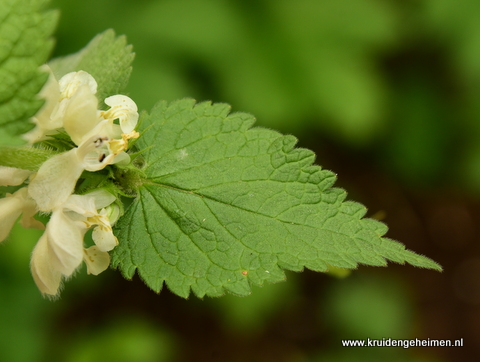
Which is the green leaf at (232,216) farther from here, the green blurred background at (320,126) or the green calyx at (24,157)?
the green blurred background at (320,126)

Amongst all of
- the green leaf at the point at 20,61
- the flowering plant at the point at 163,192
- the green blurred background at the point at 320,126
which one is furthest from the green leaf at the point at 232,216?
the green blurred background at the point at 320,126

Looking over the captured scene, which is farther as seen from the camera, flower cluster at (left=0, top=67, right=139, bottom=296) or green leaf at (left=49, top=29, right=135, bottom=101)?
green leaf at (left=49, top=29, right=135, bottom=101)

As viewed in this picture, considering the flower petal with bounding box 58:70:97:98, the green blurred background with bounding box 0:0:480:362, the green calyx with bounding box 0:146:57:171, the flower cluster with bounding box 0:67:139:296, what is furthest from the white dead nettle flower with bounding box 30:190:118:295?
the green blurred background with bounding box 0:0:480:362

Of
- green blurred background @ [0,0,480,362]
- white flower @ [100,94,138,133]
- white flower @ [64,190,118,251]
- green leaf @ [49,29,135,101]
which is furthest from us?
green blurred background @ [0,0,480,362]

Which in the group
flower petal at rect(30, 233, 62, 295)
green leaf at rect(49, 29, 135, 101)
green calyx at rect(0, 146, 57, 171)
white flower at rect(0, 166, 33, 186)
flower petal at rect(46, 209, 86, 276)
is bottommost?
flower petal at rect(30, 233, 62, 295)

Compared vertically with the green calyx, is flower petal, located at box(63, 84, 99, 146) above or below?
above

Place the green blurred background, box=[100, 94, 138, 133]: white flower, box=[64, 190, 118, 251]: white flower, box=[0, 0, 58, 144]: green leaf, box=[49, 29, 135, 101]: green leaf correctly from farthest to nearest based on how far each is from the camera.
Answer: the green blurred background, box=[49, 29, 135, 101]: green leaf, box=[100, 94, 138, 133]: white flower, box=[64, 190, 118, 251]: white flower, box=[0, 0, 58, 144]: green leaf

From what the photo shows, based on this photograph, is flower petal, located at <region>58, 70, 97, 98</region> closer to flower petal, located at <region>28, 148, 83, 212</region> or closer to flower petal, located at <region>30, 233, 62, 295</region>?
flower petal, located at <region>28, 148, 83, 212</region>
